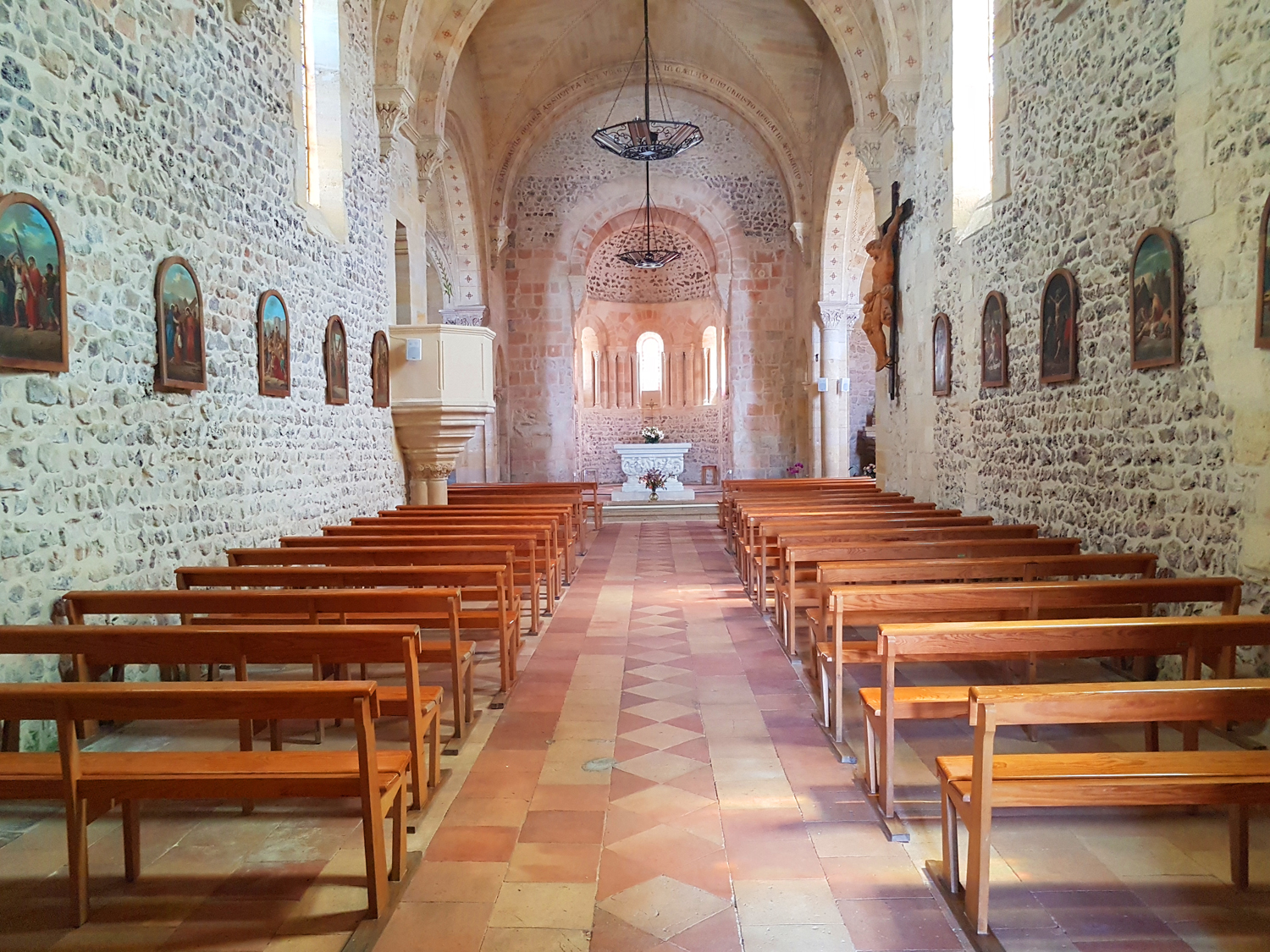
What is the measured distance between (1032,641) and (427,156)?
38.0ft

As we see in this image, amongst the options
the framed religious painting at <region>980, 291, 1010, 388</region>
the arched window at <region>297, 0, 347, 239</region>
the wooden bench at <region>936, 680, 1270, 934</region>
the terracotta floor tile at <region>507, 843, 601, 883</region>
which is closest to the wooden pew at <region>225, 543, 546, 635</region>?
the terracotta floor tile at <region>507, 843, 601, 883</region>

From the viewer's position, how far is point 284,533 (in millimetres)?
7336

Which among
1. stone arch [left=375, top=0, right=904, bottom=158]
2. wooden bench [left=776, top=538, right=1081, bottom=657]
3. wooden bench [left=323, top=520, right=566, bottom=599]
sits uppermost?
stone arch [left=375, top=0, right=904, bottom=158]

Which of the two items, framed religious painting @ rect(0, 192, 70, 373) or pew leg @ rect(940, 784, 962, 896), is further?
framed religious painting @ rect(0, 192, 70, 373)

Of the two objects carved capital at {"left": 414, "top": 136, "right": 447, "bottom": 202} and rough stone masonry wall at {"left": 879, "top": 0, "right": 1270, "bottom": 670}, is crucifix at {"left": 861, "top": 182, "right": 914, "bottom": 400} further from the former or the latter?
carved capital at {"left": 414, "top": 136, "right": 447, "bottom": 202}

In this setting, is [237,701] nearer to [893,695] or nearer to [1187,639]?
[893,695]

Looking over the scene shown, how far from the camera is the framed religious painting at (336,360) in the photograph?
27.7 ft

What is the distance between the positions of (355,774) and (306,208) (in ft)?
23.3

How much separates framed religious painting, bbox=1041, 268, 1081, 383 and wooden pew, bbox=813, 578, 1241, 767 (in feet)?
8.67

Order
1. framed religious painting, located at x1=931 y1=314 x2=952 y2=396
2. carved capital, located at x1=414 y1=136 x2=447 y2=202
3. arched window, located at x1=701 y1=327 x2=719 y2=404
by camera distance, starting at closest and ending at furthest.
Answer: framed religious painting, located at x1=931 y1=314 x2=952 y2=396 → carved capital, located at x1=414 y1=136 x2=447 y2=202 → arched window, located at x1=701 y1=327 x2=719 y2=404

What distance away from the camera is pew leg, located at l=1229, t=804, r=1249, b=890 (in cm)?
262

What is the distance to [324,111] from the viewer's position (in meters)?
8.88

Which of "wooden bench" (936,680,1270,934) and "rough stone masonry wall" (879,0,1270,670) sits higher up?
"rough stone masonry wall" (879,0,1270,670)

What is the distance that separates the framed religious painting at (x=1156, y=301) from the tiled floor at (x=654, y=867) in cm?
288
